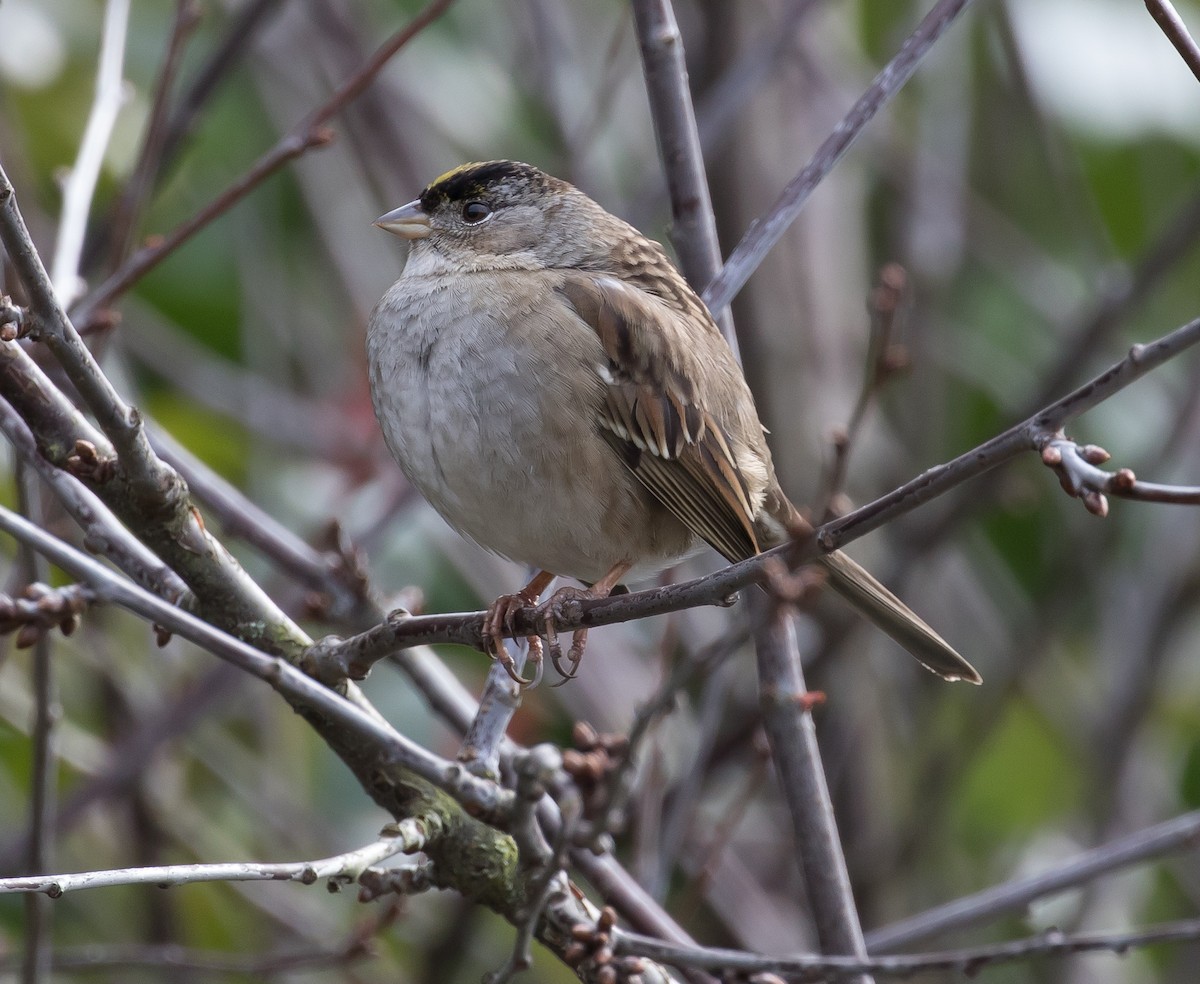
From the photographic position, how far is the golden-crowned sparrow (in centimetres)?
283

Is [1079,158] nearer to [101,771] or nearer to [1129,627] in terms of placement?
[1129,627]

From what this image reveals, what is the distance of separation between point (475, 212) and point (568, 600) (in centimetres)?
127

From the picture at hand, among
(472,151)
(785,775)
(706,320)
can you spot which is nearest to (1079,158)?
(472,151)

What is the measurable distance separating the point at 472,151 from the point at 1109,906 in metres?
3.25

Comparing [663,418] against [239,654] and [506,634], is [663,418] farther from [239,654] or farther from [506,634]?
[239,654]

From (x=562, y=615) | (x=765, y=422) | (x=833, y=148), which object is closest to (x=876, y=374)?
(x=833, y=148)

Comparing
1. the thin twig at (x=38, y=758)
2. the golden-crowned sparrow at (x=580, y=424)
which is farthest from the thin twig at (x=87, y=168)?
the golden-crowned sparrow at (x=580, y=424)

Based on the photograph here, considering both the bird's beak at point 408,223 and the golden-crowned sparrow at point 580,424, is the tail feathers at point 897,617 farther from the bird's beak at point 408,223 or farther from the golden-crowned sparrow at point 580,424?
the bird's beak at point 408,223

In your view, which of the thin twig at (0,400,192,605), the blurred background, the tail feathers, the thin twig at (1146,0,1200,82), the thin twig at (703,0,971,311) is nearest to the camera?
the thin twig at (1146,0,1200,82)

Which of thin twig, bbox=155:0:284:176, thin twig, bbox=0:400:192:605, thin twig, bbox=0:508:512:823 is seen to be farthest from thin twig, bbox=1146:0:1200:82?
thin twig, bbox=155:0:284:176

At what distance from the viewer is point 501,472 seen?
9.20 feet

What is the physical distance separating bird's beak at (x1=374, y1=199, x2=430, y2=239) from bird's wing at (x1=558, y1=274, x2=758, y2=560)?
0.57 meters

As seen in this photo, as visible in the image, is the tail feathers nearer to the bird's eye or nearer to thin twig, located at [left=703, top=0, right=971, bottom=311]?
thin twig, located at [left=703, top=0, right=971, bottom=311]

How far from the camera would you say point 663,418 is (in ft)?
9.77
